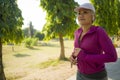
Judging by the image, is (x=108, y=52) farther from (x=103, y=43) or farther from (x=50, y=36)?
(x=50, y=36)

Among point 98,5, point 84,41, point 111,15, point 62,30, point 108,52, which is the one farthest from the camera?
point 111,15

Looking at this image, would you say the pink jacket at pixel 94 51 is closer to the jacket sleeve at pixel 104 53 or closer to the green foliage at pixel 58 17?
the jacket sleeve at pixel 104 53

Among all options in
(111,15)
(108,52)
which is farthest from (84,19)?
(111,15)

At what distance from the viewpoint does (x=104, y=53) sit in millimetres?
2740

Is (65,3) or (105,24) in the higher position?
(65,3)

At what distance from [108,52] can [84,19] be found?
1.74ft

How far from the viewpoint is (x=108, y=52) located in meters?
2.69

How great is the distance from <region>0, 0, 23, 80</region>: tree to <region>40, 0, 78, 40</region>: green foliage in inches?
390

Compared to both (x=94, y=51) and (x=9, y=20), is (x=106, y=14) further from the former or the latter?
(x=94, y=51)

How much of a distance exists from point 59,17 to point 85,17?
1944 centimetres

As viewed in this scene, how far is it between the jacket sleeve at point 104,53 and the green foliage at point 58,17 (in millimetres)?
19417

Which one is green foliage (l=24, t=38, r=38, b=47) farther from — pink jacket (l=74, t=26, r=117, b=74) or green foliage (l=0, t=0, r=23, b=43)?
pink jacket (l=74, t=26, r=117, b=74)

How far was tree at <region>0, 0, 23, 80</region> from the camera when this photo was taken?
11570mm

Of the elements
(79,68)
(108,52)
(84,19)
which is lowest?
(79,68)
